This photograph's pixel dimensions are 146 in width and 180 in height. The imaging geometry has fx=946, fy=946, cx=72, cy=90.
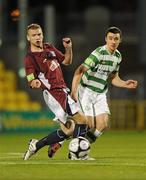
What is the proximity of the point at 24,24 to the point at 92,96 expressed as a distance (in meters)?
12.7

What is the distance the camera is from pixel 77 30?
29250 mm

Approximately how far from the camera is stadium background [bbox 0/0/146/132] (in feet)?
83.2

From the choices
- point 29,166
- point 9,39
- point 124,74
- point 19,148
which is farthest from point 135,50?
point 29,166

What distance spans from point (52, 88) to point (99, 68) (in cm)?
80

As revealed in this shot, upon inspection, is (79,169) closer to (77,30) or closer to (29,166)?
(29,166)

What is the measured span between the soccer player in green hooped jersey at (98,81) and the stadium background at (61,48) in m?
11.4

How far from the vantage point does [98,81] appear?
528 inches

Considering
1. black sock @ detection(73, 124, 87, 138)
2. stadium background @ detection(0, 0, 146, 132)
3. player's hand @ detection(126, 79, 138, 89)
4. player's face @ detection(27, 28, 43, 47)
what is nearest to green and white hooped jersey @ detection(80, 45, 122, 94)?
player's hand @ detection(126, 79, 138, 89)

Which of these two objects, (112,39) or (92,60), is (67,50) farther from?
(112,39)

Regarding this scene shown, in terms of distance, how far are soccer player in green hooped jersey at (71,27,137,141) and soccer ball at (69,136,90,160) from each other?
59 cm

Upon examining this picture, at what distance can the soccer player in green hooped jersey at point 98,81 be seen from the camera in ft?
42.9

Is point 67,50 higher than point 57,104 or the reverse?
higher

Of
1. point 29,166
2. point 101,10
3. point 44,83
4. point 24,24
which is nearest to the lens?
point 29,166

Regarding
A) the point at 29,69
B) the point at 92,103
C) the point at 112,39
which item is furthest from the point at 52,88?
the point at 112,39
